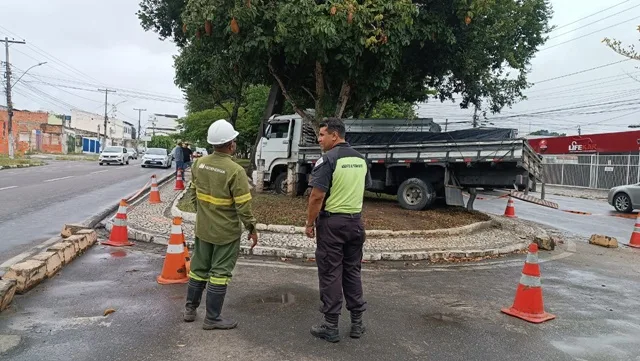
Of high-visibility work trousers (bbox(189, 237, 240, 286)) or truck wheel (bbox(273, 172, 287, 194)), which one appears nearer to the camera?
high-visibility work trousers (bbox(189, 237, 240, 286))

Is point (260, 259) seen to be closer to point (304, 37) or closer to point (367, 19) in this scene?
point (304, 37)

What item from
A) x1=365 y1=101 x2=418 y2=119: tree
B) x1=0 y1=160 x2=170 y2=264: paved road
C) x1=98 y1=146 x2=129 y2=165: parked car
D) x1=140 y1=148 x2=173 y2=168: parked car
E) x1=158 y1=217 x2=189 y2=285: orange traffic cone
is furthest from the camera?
x1=98 y1=146 x2=129 y2=165: parked car

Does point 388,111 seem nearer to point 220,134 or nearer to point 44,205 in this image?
point 44,205

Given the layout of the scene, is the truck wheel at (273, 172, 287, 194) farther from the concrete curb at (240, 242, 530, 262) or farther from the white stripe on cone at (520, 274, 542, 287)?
the white stripe on cone at (520, 274, 542, 287)

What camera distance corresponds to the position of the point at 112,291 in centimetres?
502

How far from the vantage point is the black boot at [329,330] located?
394 cm

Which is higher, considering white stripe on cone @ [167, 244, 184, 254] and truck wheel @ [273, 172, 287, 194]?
truck wheel @ [273, 172, 287, 194]

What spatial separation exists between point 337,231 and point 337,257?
0.23 meters

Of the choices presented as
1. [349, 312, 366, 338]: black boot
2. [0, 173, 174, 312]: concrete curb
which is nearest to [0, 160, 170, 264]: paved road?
[0, 173, 174, 312]: concrete curb

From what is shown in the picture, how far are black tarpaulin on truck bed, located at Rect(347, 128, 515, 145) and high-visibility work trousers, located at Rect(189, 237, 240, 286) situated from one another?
876cm

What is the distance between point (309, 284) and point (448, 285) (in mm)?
1817

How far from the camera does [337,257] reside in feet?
13.2

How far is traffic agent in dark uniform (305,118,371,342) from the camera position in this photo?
13.2 ft

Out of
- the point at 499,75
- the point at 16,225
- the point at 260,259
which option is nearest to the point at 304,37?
the point at 260,259
